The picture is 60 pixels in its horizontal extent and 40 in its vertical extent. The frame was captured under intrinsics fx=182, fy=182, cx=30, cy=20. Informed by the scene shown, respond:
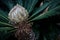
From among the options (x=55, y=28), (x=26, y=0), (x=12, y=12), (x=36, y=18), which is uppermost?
(x=26, y=0)

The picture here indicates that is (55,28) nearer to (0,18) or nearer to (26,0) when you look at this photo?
(26,0)

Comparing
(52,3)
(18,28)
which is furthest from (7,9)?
(52,3)

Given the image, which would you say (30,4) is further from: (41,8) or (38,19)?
(38,19)

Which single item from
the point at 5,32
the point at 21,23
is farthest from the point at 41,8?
the point at 5,32

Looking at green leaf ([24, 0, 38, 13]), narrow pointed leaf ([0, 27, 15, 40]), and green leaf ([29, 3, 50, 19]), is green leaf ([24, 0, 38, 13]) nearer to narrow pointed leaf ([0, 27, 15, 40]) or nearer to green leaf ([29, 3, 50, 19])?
green leaf ([29, 3, 50, 19])

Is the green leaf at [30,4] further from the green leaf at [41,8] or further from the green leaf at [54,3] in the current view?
the green leaf at [54,3]
